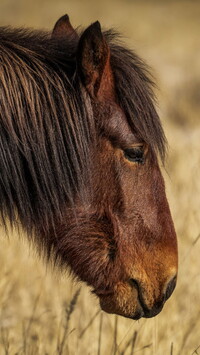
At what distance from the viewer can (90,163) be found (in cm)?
315

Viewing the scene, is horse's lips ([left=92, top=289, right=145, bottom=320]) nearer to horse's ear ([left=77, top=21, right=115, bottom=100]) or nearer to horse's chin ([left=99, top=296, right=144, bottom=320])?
horse's chin ([left=99, top=296, right=144, bottom=320])

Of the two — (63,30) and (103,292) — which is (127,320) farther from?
(63,30)

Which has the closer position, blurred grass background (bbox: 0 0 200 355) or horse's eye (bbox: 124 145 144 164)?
horse's eye (bbox: 124 145 144 164)

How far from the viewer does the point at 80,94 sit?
313 cm

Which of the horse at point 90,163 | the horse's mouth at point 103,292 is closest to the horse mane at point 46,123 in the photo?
the horse at point 90,163

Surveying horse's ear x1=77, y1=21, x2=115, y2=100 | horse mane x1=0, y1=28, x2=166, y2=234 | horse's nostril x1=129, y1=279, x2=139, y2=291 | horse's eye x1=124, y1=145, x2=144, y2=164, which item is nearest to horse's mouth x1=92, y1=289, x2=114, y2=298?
horse's nostril x1=129, y1=279, x2=139, y2=291

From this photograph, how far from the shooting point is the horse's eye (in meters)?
3.19

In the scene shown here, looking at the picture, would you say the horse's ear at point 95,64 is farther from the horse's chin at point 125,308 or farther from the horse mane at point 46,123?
the horse's chin at point 125,308

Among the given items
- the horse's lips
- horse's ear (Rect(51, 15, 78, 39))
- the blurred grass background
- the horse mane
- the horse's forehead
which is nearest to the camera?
the horse mane

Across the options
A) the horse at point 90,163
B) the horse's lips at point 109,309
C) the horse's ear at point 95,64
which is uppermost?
the horse's ear at point 95,64

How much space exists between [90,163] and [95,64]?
1.28 ft

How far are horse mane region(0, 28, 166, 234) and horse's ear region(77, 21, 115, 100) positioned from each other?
0.12ft

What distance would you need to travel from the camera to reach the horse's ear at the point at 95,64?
3.04 meters

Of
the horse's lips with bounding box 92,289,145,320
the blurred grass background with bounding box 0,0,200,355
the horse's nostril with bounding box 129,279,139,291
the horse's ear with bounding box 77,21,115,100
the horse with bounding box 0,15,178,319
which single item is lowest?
the blurred grass background with bounding box 0,0,200,355
